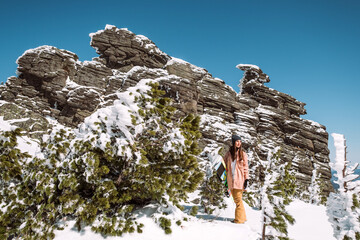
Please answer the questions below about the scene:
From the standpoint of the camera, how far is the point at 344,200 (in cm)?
298

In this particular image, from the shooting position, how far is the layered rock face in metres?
38.1

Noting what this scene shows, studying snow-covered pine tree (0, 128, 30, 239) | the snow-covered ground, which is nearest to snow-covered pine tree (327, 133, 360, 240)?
the snow-covered ground

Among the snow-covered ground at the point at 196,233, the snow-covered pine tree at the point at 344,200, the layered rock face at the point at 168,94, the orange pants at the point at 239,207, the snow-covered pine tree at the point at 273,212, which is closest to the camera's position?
the snow-covered pine tree at the point at 344,200

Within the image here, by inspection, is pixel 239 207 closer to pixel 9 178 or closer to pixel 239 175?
pixel 239 175

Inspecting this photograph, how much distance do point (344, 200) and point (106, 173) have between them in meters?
4.59

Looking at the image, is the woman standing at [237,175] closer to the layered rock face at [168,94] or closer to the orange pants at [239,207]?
the orange pants at [239,207]

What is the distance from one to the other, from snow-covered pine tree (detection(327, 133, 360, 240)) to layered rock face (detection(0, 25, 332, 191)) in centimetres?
3124

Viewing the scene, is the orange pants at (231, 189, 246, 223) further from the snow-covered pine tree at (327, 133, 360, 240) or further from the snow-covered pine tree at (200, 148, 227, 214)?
the snow-covered pine tree at (327, 133, 360, 240)

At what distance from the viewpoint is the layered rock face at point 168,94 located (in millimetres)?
38094

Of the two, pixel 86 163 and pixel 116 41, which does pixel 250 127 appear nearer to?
pixel 116 41

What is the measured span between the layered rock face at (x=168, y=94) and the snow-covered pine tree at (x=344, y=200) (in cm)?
3124

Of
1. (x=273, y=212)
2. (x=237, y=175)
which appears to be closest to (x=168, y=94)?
(x=237, y=175)

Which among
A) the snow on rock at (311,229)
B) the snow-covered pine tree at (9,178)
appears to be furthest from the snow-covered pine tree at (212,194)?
the snow-covered pine tree at (9,178)

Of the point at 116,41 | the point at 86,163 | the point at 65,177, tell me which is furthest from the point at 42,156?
the point at 116,41
